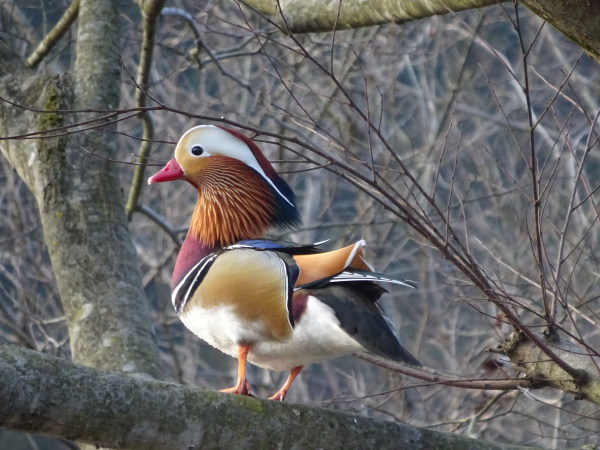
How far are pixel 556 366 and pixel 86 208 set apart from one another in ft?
4.81

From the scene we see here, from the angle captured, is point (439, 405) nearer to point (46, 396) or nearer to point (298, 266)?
point (298, 266)

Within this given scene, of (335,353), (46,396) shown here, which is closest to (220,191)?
(335,353)

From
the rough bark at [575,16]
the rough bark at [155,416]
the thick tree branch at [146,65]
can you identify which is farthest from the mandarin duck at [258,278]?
the thick tree branch at [146,65]

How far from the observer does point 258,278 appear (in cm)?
191

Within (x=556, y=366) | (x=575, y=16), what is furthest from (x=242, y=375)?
(x=575, y=16)

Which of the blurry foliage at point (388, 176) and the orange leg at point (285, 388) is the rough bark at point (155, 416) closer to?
the orange leg at point (285, 388)

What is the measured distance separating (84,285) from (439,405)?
3.67 meters

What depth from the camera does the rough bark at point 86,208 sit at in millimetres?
2514

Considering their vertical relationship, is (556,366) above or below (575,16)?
below

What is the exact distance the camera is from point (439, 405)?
5793mm

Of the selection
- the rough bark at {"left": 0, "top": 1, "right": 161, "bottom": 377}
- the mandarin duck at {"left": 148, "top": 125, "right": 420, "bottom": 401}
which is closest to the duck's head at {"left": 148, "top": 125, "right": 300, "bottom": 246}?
the mandarin duck at {"left": 148, "top": 125, "right": 420, "bottom": 401}

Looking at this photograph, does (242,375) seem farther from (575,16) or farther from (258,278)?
(575,16)

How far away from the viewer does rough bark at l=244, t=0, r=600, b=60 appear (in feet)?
4.17

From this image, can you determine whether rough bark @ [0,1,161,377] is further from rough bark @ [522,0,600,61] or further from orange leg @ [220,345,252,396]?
rough bark @ [522,0,600,61]
